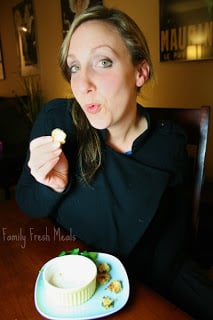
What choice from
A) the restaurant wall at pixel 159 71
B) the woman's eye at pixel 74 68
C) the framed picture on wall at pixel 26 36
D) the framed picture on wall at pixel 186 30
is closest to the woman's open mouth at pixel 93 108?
the woman's eye at pixel 74 68

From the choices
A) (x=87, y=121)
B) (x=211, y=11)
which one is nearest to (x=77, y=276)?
(x=87, y=121)

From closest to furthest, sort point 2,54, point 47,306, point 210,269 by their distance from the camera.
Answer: point 47,306 → point 210,269 → point 2,54

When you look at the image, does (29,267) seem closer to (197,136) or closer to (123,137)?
(123,137)

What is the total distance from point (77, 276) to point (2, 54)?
182 inches

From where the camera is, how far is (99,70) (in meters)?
0.70

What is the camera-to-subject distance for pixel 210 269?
1168mm

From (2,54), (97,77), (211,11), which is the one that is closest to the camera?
(97,77)

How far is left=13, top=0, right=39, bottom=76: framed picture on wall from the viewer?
3492 millimetres

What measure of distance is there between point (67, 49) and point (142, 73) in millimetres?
217

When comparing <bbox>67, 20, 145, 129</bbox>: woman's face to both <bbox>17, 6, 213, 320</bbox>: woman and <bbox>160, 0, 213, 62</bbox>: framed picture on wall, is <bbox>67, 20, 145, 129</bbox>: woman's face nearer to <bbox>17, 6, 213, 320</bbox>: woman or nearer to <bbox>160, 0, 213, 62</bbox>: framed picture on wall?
<bbox>17, 6, 213, 320</bbox>: woman

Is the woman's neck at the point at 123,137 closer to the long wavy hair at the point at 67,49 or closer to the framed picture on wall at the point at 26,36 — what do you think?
the long wavy hair at the point at 67,49

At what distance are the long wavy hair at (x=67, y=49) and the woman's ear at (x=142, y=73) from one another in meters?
0.01

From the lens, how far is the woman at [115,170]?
694 mm

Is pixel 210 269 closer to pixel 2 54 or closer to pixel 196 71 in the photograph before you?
pixel 196 71
